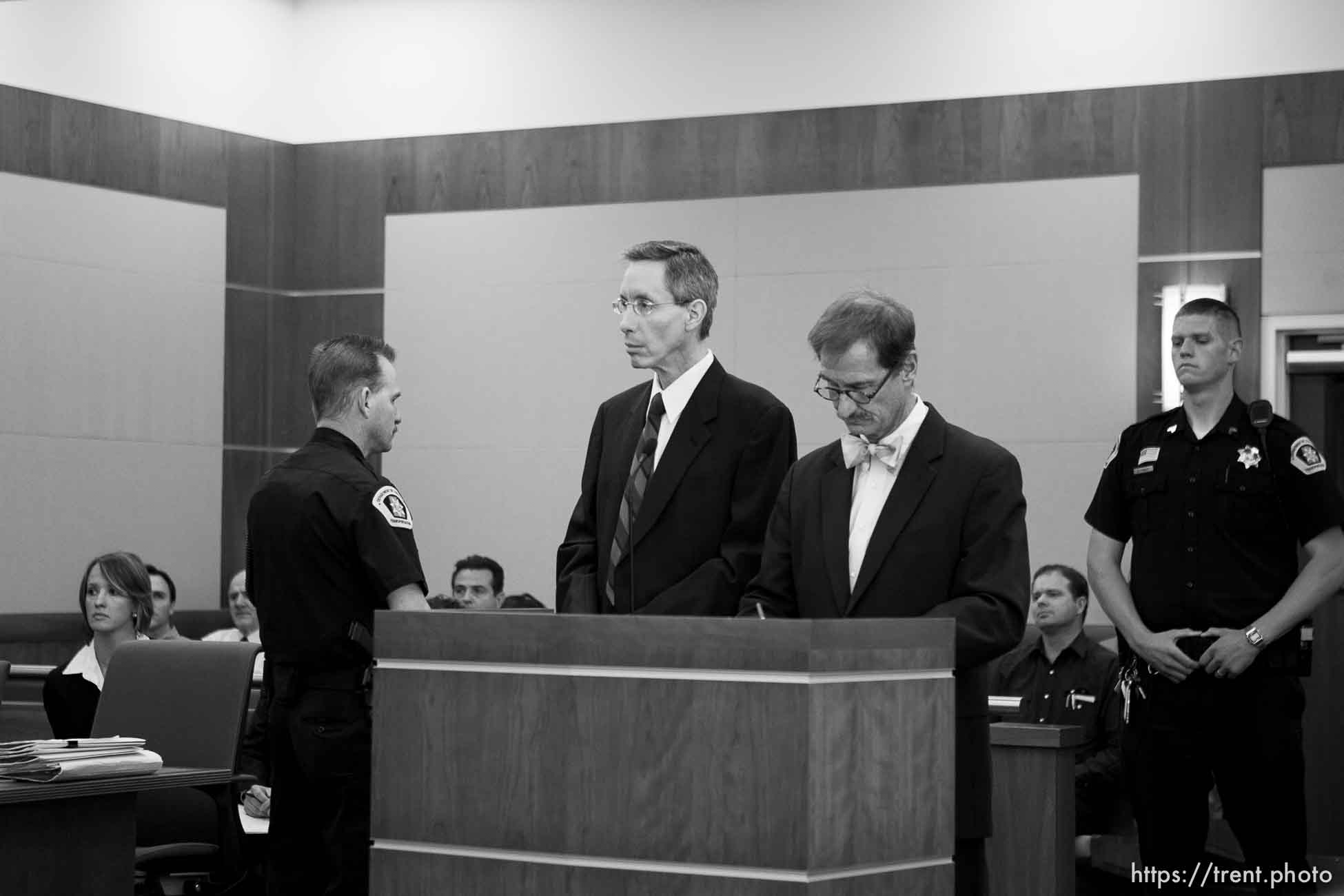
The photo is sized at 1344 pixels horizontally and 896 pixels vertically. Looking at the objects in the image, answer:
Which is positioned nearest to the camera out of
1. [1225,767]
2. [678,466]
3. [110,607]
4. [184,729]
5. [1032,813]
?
[678,466]

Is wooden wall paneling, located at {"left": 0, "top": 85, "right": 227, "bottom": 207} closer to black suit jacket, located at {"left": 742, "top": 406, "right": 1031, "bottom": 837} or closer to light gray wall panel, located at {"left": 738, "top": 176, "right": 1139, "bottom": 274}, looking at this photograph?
light gray wall panel, located at {"left": 738, "top": 176, "right": 1139, "bottom": 274}

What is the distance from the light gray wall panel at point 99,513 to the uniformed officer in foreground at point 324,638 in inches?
164

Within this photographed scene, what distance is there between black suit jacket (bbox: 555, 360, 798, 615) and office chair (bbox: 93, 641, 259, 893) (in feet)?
4.06

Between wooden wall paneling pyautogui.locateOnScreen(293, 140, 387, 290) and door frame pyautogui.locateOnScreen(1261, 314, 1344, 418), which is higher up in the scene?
wooden wall paneling pyautogui.locateOnScreen(293, 140, 387, 290)

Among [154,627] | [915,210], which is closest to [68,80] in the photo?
[154,627]

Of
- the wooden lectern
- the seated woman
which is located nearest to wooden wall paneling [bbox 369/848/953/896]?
the wooden lectern

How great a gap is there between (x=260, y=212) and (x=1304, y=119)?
4777 mm

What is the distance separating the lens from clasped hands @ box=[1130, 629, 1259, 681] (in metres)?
4.20

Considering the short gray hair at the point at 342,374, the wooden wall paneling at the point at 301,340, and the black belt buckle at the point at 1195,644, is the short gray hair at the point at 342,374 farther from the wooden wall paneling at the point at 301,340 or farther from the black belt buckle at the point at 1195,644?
the wooden wall paneling at the point at 301,340

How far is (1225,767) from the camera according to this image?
14.0ft

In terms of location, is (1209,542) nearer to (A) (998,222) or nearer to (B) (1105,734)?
(B) (1105,734)

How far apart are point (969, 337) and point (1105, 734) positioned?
2.46 m

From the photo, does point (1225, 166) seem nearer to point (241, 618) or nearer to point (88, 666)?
point (241, 618)

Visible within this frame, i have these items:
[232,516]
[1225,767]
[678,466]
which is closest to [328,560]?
[678,466]
